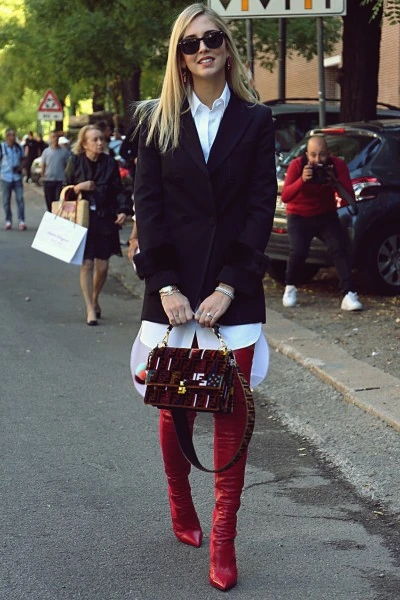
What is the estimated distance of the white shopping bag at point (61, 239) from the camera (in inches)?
412

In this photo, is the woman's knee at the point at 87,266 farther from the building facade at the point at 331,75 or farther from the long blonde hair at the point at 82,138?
the building facade at the point at 331,75

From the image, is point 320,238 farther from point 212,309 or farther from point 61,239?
point 212,309

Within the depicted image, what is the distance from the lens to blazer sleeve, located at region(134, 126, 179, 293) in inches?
168

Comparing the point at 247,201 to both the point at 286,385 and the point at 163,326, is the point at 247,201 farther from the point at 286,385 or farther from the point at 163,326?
the point at 286,385

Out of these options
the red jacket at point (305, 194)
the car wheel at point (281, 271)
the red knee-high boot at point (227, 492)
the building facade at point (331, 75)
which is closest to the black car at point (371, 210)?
the red jacket at point (305, 194)

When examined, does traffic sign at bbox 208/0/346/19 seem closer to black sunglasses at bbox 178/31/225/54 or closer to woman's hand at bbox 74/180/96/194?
woman's hand at bbox 74/180/96/194

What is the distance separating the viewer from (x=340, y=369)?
8062 mm

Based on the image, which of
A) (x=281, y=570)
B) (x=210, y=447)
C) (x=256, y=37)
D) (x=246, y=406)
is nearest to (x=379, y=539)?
(x=281, y=570)

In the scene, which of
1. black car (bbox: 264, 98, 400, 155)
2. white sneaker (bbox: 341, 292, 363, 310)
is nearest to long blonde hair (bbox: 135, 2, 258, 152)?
white sneaker (bbox: 341, 292, 363, 310)

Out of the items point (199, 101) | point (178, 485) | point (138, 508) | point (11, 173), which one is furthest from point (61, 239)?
point (11, 173)

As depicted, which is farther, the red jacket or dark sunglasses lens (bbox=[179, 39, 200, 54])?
the red jacket

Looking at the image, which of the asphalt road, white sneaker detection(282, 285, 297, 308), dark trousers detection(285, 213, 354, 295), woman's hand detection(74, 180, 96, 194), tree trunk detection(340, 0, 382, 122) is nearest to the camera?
the asphalt road

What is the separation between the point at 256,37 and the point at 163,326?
Result: 66.7ft

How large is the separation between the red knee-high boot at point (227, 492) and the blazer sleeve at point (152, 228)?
0.40 metres
